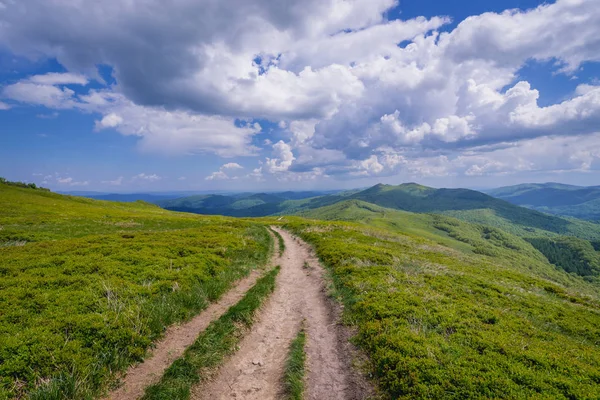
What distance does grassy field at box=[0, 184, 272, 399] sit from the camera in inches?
356

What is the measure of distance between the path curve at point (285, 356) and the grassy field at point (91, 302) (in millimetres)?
3724

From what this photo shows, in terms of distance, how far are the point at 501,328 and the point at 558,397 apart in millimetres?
5635

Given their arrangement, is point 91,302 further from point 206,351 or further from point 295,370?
point 295,370

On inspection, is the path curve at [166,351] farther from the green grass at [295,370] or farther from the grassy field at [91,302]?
the green grass at [295,370]

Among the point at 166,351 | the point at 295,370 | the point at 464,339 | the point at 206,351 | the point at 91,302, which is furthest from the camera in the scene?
the point at 91,302

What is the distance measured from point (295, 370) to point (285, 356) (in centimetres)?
120

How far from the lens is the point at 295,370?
1067 cm

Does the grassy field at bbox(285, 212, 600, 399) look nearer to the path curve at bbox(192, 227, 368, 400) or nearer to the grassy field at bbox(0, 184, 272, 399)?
the path curve at bbox(192, 227, 368, 400)

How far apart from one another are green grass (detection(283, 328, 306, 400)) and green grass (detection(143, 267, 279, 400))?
2718 mm

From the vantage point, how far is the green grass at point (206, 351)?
29.5 feet

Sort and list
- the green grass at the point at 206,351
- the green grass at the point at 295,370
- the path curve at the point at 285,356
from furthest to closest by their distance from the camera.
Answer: the path curve at the point at 285,356 < the green grass at the point at 295,370 < the green grass at the point at 206,351

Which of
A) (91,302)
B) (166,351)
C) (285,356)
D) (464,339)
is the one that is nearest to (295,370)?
(285,356)

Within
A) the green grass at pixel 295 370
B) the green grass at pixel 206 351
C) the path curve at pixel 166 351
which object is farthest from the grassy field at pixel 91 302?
the green grass at pixel 295 370

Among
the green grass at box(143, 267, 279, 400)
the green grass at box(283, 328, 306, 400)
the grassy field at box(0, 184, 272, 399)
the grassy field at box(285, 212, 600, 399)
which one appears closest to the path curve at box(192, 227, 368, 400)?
the green grass at box(283, 328, 306, 400)
